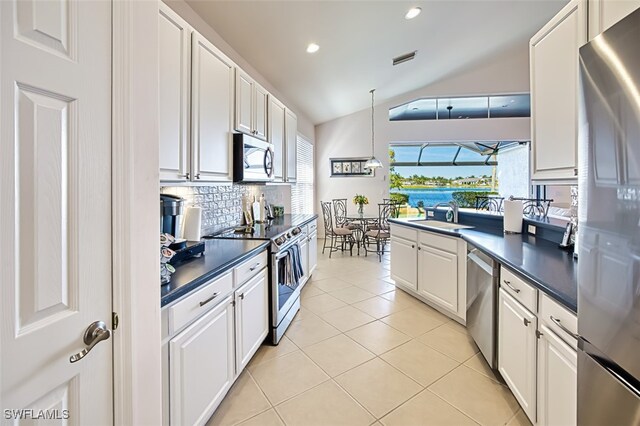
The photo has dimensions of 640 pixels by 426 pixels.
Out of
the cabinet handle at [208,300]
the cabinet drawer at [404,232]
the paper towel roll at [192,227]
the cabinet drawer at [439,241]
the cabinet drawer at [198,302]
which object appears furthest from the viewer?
the cabinet drawer at [404,232]

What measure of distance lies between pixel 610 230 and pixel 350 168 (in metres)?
6.83

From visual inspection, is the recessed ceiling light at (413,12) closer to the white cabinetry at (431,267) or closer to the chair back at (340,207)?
the white cabinetry at (431,267)

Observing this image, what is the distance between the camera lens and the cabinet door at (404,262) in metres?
3.53

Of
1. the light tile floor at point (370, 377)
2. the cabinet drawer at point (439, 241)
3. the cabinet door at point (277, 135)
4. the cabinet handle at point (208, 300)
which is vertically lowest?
the light tile floor at point (370, 377)

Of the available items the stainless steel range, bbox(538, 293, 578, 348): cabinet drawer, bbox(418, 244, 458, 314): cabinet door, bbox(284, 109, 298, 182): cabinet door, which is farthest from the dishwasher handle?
bbox(284, 109, 298, 182): cabinet door

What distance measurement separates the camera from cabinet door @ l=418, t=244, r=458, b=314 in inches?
115

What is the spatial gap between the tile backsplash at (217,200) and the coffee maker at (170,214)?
342 mm

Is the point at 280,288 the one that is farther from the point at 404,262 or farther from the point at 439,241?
the point at 404,262

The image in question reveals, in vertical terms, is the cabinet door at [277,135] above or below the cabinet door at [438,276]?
above

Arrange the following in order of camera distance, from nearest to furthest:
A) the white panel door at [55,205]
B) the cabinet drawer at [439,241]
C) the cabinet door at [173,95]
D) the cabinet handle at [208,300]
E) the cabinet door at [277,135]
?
the white panel door at [55,205] < the cabinet handle at [208,300] < the cabinet door at [173,95] < the cabinet drawer at [439,241] < the cabinet door at [277,135]

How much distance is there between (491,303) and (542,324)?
64cm

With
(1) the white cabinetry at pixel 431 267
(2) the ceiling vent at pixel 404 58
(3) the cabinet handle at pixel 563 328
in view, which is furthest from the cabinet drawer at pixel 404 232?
(2) the ceiling vent at pixel 404 58

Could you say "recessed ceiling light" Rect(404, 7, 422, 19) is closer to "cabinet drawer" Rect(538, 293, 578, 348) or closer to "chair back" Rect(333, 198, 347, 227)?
"cabinet drawer" Rect(538, 293, 578, 348)

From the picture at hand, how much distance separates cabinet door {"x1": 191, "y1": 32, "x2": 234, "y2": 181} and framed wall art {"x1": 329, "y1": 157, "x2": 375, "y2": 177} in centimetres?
544
